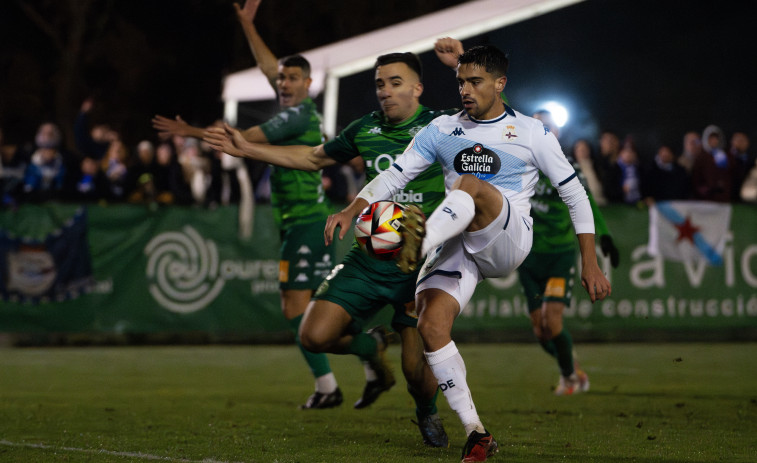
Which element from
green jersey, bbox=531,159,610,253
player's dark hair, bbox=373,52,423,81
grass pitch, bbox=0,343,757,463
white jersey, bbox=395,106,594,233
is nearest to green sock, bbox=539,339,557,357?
grass pitch, bbox=0,343,757,463

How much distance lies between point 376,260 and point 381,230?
51.5 inches

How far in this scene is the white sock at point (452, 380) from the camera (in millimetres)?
6344

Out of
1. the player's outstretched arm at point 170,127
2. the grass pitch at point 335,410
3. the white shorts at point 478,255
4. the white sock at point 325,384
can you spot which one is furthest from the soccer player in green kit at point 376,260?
the white sock at point 325,384

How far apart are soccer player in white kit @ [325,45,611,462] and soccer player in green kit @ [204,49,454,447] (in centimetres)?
66

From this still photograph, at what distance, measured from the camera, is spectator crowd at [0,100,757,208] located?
15508 mm

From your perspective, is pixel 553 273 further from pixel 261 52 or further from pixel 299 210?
pixel 261 52

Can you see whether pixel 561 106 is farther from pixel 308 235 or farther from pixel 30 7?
pixel 30 7

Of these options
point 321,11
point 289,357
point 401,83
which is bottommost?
point 289,357

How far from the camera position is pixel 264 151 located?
23.6 ft

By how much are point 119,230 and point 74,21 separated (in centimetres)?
1801

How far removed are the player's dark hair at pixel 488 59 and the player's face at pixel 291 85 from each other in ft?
9.93

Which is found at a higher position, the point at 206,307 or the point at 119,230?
the point at 119,230

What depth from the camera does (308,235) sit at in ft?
31.2

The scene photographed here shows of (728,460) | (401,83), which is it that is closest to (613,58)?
(401,83)
